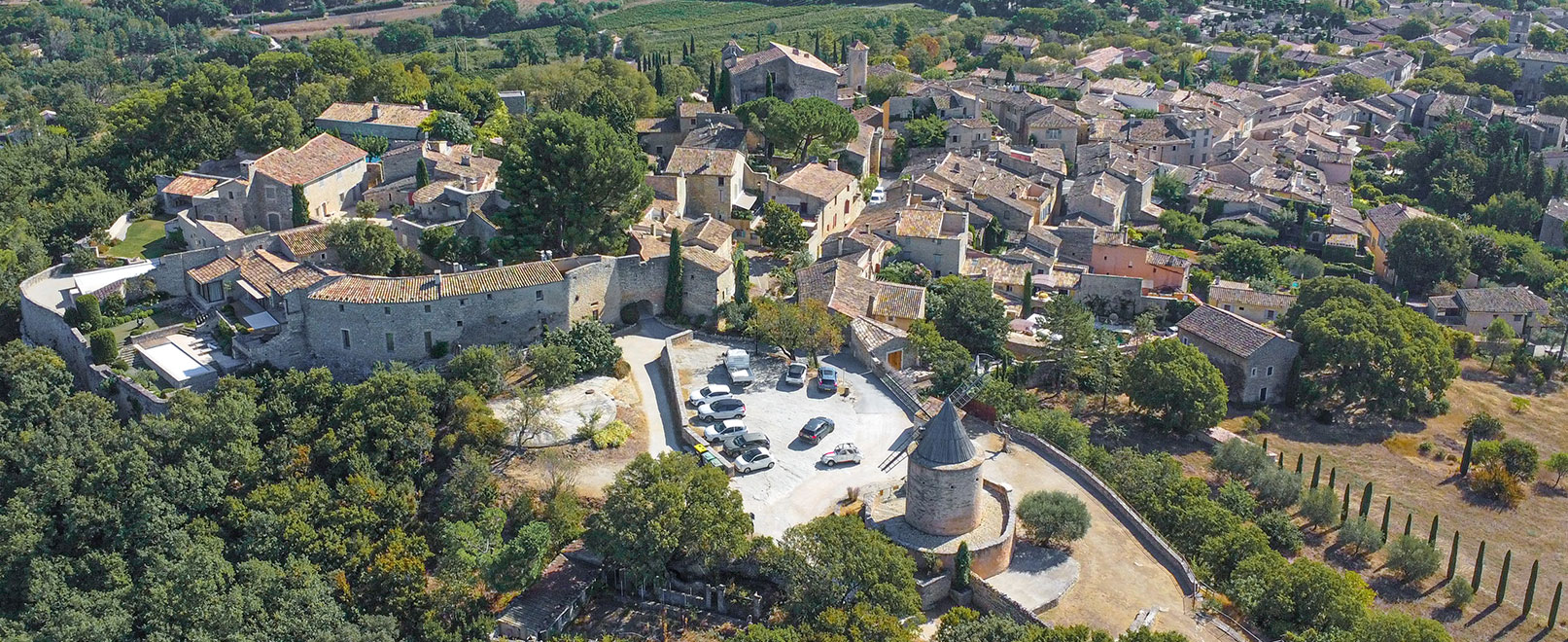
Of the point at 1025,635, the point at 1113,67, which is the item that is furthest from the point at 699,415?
the point at 1113,67

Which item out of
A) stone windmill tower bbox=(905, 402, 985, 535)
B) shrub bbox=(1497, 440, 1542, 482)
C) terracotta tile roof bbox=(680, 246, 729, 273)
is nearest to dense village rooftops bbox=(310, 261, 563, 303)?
terracotta tile roof bbox=(680, 246, 729, 273)

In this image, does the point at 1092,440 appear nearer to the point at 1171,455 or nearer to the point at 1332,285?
the point at 1171,455

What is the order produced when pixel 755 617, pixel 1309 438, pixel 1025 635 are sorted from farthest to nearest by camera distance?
pixel 1309 438, pixel 755 617, pixel 1025 635

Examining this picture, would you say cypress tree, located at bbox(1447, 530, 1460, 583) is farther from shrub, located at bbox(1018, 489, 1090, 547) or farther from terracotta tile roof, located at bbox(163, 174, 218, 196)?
terracotta tile roof, located at bbox(163, 174, 218, 196)

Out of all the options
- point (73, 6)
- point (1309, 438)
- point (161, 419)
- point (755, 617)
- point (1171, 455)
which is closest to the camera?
point (755, 617)

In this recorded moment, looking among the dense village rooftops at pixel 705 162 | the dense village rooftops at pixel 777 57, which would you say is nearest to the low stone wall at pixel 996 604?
the dense village rooftops at pixel 705 162

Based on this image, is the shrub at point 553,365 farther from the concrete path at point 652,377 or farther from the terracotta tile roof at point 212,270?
the terracotta tile roof at point 212,270
